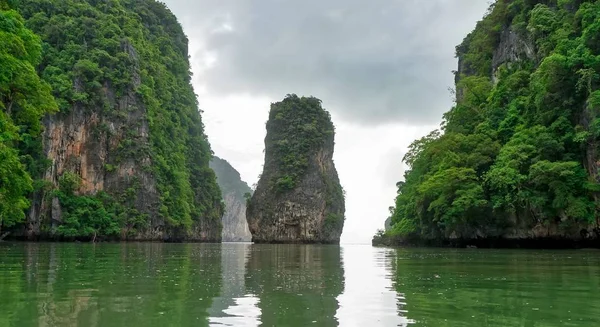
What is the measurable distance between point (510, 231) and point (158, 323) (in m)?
27.7

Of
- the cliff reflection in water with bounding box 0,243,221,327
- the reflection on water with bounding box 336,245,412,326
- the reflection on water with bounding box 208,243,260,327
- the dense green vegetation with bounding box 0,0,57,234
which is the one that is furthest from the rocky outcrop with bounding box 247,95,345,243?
the reflection on water with bounding box 208,243,260,327

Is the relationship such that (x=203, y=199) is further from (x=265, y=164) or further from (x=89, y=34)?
(x=89, y=34)

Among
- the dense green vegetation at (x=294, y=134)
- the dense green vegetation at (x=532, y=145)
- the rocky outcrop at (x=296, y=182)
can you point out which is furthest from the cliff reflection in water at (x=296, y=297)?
the dense green vegetation at (x=294, y=134)

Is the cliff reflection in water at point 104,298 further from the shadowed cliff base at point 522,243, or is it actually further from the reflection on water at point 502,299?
the shadowed cliff base at point 522,243

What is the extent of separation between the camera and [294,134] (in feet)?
277

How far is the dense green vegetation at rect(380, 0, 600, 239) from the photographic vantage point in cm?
2520

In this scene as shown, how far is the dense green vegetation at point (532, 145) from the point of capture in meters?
25.2

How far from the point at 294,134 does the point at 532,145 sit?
5882cm

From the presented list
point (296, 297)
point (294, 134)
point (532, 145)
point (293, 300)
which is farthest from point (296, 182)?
point (293, 300)

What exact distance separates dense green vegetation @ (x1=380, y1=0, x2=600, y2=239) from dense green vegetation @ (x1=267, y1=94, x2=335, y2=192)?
148 feet

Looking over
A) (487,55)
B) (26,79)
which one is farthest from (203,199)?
(26,79)

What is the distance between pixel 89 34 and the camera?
183 ft

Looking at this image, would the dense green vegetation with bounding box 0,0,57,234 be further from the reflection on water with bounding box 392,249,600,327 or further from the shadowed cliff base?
the shadowed cliff base

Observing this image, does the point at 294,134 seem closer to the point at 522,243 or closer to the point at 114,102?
the point at 114,102
